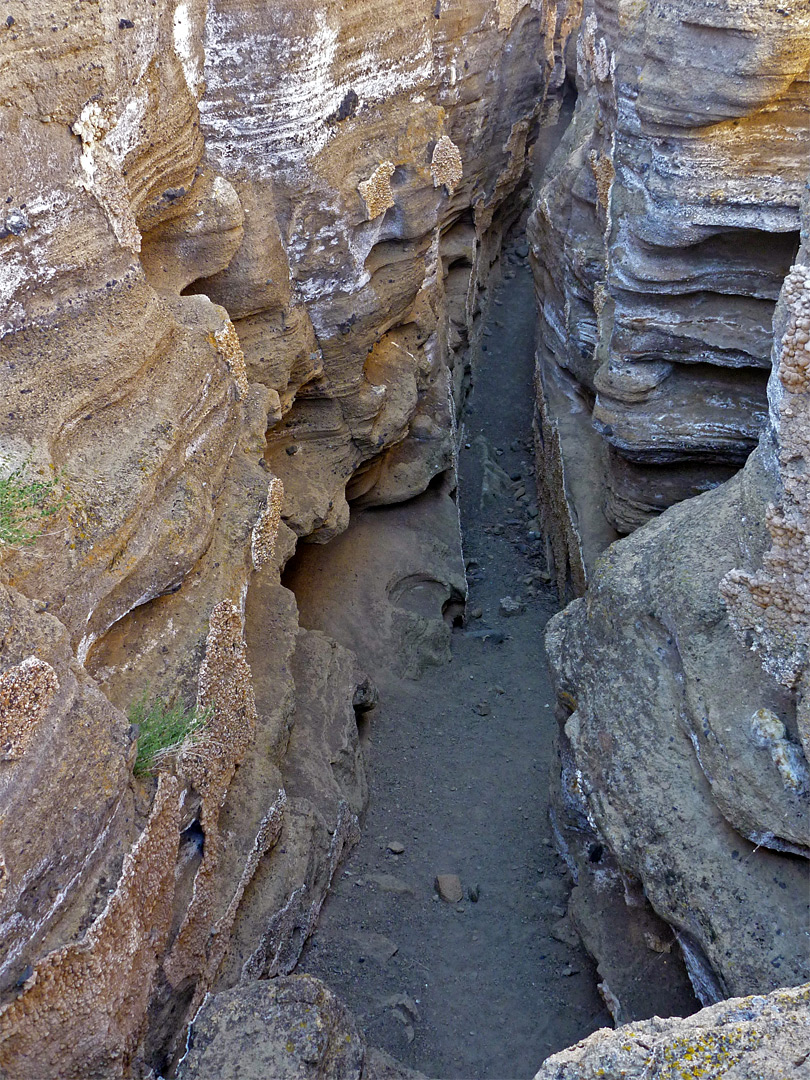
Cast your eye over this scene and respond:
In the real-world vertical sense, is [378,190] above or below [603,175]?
above

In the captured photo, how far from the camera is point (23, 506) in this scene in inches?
195

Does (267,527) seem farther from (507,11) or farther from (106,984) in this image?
(507,11)

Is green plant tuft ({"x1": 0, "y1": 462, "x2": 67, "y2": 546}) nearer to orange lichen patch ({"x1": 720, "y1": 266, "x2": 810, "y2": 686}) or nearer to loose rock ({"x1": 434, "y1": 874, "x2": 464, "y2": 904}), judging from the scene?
orange lichen patch ({"x1": 720, "y1": 266, "x2": 810, "y2": 686})

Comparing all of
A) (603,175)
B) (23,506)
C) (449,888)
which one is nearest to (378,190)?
(603,175)

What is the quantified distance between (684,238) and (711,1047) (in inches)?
249

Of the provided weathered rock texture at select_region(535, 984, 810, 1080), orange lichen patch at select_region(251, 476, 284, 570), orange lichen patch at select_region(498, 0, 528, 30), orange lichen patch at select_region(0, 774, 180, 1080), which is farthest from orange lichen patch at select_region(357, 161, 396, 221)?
weathered rock texture at select_region(535, 984, 810, 1080)

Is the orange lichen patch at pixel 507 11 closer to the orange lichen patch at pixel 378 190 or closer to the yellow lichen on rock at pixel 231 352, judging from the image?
the orange lichen patch at pixel 378 190

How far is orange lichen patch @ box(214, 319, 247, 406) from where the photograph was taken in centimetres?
701

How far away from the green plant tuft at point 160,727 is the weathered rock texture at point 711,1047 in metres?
2.64

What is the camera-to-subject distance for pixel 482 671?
32.7 feet

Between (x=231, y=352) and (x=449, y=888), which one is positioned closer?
(x=231, y=352)

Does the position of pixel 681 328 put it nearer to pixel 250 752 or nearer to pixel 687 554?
pixel 687 554

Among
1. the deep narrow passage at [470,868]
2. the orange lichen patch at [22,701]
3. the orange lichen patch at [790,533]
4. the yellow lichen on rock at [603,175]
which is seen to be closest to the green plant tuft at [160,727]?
the orange lichen patch at [22,701]

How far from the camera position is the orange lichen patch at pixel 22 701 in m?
4.22
